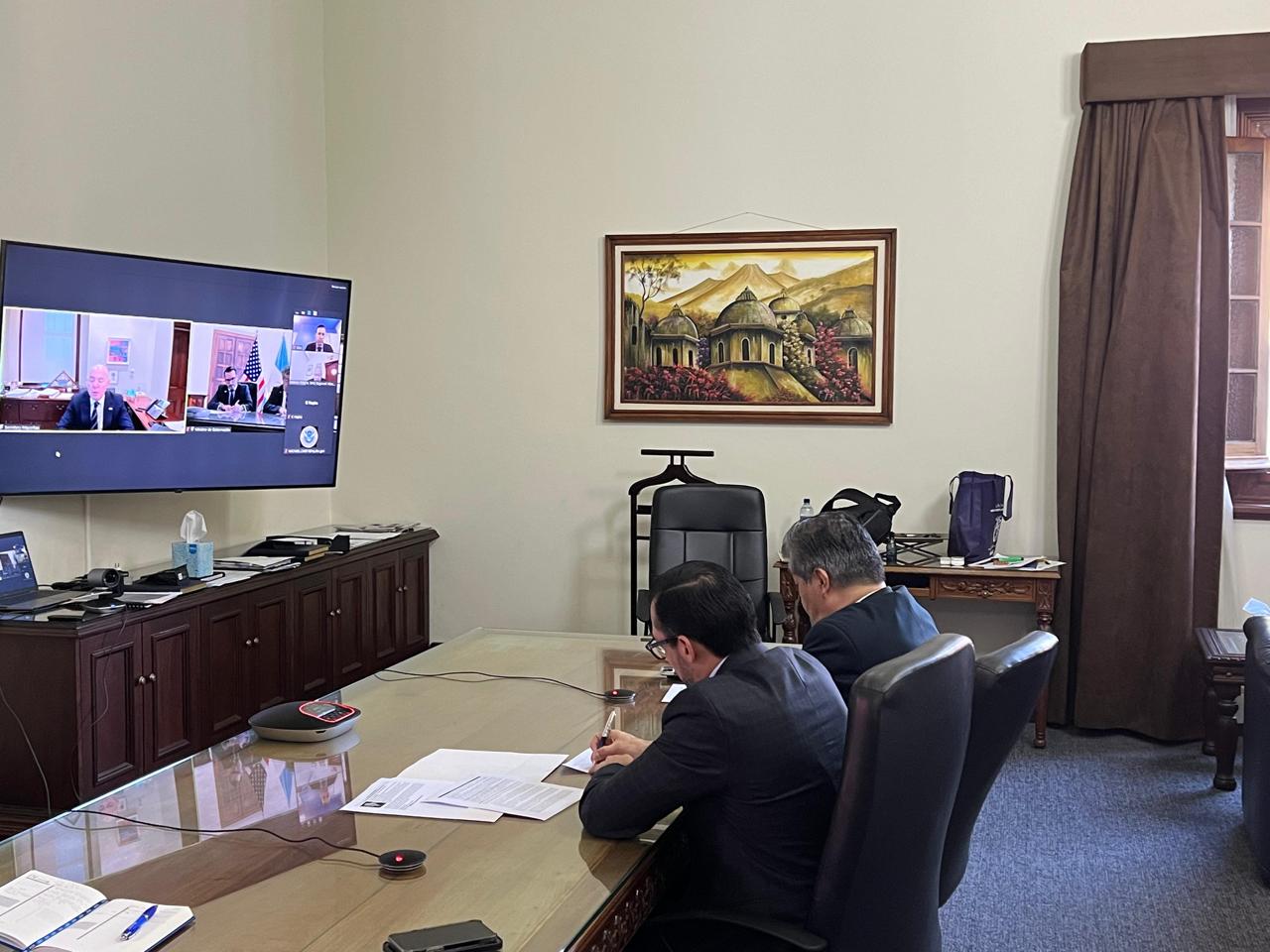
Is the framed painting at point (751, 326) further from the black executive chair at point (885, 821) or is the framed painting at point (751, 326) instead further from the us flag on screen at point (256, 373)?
the black executive chair at point (885, 821)

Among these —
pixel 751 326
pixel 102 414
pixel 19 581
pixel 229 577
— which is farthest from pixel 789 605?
pixel 19 581

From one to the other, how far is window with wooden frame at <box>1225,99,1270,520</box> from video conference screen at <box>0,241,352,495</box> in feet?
12.4

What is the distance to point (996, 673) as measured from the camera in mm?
2527

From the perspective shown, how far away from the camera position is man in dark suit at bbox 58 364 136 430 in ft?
13.7

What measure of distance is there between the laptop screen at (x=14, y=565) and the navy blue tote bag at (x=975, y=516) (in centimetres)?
348

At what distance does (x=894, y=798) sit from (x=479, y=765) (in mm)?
926

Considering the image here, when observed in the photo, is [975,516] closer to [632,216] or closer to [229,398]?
[632,216]

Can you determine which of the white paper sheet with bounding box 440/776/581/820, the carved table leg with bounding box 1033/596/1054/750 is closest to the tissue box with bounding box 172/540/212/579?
the white paper sheet with bounding box 440/776/581/820

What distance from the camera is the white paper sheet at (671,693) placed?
3195 mm

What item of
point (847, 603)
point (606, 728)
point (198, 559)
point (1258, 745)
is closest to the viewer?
point (606, 728)

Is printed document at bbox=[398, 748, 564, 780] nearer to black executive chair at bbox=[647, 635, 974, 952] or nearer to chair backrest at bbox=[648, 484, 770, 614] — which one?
black executive chair at bbox=[647, 635, 974, 952]

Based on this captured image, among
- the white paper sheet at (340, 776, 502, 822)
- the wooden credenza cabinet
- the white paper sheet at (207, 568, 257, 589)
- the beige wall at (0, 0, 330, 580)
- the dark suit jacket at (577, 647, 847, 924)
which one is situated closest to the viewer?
the dark suit jacket at (577, 647, 847, 924)

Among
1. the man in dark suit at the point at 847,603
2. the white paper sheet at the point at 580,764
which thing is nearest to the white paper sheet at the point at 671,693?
the man in dark suit at the point at 847,603

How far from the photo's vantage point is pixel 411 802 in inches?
94.2
